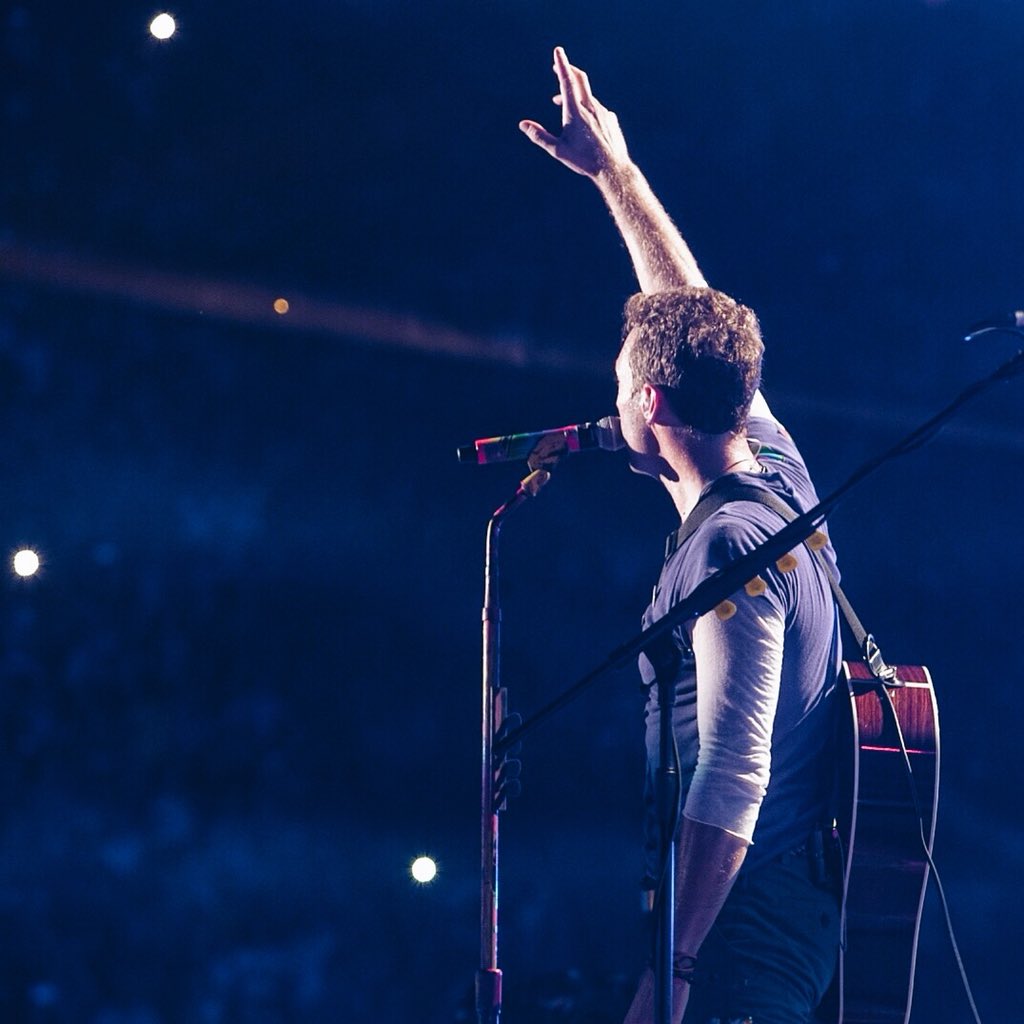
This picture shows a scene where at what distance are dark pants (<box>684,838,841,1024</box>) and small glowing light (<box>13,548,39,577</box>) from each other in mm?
1810

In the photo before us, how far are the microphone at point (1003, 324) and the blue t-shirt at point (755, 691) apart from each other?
43cm

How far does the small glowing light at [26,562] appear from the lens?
2752 millimetres

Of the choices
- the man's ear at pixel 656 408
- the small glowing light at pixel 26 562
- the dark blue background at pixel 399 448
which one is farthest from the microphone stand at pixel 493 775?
the small glowing light at pixel 26 562

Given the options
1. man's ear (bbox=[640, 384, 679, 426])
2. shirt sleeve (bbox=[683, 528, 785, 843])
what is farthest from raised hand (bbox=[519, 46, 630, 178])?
shirt sleeve (bbox=[683, 528, 785, 843])

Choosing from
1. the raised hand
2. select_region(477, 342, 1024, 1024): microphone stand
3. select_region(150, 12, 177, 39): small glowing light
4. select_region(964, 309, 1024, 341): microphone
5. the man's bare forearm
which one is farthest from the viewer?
select_region(150, 12, 177, 39): small glowing light

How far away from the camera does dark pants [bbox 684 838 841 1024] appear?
1.63 meters

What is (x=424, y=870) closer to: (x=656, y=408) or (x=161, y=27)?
(x=656, y=408)

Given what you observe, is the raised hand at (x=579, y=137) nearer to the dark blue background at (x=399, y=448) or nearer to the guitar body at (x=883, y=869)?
the dark blue background at (x=399, y=448)

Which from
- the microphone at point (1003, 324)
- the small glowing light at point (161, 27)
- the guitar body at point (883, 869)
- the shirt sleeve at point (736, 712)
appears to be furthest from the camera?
the small glowing light at point (161, 27)

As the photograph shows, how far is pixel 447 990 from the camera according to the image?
2.96m

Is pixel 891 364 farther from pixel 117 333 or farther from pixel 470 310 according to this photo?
pixel 117 333

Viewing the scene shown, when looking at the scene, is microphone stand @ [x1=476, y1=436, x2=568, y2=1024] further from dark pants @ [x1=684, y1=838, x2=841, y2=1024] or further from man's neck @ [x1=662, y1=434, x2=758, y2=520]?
dark pants @ [x1=684, y1=838, x2=841, y2=1024]

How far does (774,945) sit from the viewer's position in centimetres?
167

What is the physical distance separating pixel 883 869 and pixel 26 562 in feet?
6.44
